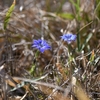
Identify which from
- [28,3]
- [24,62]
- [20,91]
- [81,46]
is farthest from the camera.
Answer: [28,3]

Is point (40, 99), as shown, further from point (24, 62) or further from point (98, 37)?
point (98, 37)

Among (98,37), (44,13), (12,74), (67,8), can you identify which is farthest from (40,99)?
(67,8)

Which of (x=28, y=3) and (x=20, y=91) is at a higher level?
(x=28, y=3)

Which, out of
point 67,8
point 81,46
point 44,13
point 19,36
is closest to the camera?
point 81,46

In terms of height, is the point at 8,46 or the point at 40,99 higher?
the point at 8,46

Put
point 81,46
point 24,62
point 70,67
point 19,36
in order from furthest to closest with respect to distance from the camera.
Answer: point 19,36, point 24,62, point 81,46, point 70,67

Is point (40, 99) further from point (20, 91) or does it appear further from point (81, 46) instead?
point (81, 46)

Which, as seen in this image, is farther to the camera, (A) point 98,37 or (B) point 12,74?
(A) point 98,37

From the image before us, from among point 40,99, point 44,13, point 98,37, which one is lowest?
point 40,99

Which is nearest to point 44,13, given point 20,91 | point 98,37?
point 98,37
